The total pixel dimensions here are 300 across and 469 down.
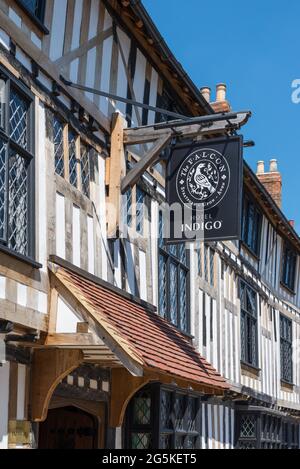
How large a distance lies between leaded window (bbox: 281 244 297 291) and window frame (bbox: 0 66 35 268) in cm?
1392

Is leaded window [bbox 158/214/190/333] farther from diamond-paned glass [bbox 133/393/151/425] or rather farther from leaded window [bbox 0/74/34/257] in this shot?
leaded window [bbox 0/74/34/257]

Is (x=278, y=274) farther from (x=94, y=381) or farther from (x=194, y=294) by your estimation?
(x=94, y=381)

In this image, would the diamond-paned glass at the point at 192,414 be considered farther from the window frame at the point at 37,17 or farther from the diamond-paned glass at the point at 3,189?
the window frame at the point at 37,17

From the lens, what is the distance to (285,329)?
20188 millimetres

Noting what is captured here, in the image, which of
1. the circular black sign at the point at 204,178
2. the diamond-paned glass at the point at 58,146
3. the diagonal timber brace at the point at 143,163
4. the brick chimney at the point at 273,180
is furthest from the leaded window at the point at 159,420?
the brick chimney at the point at 273,180

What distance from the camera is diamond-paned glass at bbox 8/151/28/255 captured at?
22.5ft

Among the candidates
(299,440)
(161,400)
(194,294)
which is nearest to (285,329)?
(299,440)

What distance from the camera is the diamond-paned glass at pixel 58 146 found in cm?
785

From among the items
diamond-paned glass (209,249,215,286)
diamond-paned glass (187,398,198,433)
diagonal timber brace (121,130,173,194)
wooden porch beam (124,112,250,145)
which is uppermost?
wooden porch beam (124,112,250,145)

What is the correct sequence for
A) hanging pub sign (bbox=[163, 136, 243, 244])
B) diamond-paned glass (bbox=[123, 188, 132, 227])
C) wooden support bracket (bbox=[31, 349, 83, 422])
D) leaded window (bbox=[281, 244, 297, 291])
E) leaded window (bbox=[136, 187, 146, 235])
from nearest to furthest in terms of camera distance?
wooden support bracket (bbox=[31, 349, 83, 422]) → hanging pub sign (bbox=[163, 136, 243, 244]) → diamond-paned glass (bbox=[123, 188, 132, 227]) → leaded window (bbox=[136, 187, 146, 235]) → leaded window (bbox=[281, 244, 297, 291])

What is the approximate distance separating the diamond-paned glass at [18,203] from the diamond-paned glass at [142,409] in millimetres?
3420

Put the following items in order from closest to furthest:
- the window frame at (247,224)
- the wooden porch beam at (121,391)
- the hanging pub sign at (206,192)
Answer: the wooden porch beam at (121,391) < the hanging pub sign at (206,192) < the window frame at (247,224)

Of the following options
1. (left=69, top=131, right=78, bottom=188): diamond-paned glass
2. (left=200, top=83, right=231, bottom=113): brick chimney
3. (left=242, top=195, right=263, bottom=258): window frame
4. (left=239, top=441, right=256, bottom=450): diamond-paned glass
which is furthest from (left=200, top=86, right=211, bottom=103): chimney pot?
(left=69, top=131, right=78, bottom=188): diamond-paned glass

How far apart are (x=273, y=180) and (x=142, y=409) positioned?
41.9 feet
